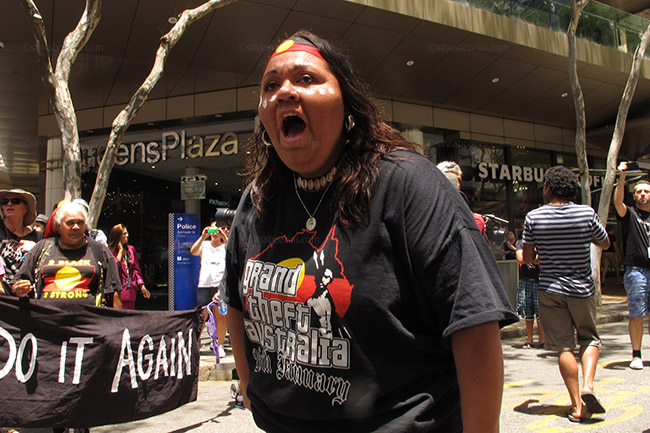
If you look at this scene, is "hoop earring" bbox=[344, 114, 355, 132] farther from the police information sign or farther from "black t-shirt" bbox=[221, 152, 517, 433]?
the police information sign

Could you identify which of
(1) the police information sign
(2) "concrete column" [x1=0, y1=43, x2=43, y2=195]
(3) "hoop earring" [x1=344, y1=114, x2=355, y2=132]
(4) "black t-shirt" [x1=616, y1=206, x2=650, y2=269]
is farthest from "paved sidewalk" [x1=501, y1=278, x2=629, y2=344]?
(2) "concrete column" [x1=0, y1=43, x2=43, y2=195]

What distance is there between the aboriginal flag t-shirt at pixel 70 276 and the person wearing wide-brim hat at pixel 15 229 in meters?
0.96

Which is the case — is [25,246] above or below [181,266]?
above

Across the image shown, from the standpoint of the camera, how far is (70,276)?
3.86 m

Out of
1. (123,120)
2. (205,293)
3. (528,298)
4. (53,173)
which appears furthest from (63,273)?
(53,173)

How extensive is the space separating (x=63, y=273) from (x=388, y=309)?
3.54m

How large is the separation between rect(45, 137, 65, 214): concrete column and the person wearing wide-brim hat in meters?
9.55

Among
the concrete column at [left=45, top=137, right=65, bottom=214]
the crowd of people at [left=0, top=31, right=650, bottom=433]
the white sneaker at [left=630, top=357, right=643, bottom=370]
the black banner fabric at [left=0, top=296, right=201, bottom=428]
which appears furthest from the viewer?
the concrete column at [left=45, top=137, right=65, bottom=214]

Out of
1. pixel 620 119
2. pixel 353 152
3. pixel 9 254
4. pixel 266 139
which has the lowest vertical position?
pixel 9 254

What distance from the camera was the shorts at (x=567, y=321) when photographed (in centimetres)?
Answer: 385

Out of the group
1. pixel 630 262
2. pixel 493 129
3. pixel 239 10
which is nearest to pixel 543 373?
pixel 630 262

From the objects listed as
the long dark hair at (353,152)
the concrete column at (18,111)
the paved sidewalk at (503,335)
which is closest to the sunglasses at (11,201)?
the paved sidewalk at (503,335)

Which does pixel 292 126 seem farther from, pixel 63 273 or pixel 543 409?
pixel 543 409

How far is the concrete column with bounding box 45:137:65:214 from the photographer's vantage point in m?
13.5
